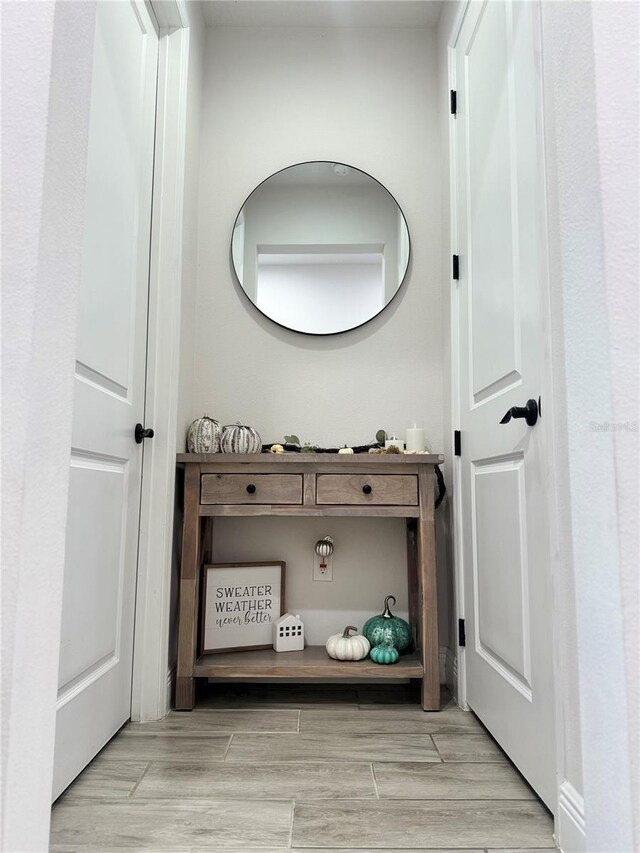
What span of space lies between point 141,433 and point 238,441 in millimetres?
332

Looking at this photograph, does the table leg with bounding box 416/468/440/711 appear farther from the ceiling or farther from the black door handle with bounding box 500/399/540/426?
the ceiling

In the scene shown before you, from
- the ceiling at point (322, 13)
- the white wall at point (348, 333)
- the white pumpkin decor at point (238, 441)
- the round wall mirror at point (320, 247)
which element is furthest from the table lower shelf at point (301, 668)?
the ceiling at point (322, 13)

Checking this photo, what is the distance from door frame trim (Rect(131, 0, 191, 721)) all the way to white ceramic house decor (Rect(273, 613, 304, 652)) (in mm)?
394

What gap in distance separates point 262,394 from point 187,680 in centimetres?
105

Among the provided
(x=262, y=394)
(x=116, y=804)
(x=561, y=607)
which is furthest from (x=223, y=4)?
(x=116, y=804)

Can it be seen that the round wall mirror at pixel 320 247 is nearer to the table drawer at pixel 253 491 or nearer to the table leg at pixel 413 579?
the table drawer at pixel 253 491

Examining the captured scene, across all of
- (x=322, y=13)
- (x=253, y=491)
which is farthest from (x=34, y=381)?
(x=322, y=13)

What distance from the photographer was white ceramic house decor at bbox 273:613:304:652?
1996mm

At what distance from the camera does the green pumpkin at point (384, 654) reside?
72.2 inches

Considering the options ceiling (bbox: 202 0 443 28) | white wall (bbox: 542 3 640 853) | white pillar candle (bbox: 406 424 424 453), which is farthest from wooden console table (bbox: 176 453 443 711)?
ceiling (bbox: 202 0 443 28)

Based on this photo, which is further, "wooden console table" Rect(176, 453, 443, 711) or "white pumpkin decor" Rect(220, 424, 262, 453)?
"white pumpkin decor" Rect(220, 424, 262, 453)

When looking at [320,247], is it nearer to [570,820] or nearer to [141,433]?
[141,433]

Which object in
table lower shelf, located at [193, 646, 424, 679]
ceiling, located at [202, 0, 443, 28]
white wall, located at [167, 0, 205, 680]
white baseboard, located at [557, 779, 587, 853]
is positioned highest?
ceiling, located at [202, 0, 443, 28]

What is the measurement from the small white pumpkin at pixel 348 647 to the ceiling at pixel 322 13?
239 centimetres
